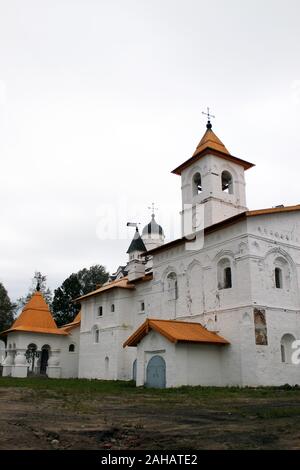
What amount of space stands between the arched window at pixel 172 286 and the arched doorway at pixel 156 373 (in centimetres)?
475

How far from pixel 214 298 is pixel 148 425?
13.2 meters

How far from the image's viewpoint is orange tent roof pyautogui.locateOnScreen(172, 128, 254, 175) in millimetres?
25875

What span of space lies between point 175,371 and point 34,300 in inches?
806

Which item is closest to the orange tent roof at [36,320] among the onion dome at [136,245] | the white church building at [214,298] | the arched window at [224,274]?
the white church building at [214,298]

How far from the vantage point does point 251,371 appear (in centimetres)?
1808

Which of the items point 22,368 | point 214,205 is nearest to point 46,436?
point 214,205

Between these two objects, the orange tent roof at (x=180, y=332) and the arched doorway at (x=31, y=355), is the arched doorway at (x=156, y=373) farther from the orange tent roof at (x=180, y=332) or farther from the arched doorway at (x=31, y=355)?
Answer: the arched doorway at (x=31, y=355)

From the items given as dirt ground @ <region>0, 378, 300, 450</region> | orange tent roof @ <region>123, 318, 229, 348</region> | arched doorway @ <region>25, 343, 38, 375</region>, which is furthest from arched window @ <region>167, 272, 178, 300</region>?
arched doorway @ <region>25, 343, 38, 375</region>

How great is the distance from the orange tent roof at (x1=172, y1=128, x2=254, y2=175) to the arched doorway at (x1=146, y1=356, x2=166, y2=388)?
12.5 meters

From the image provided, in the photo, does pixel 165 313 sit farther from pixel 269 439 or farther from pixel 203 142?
pixel 269 439

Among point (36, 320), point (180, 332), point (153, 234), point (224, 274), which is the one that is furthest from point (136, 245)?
point (180, 332)

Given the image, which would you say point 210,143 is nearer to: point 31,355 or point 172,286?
point 172,286

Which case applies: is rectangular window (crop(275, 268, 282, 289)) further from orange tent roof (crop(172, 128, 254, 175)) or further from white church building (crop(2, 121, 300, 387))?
orange tent roof (crop(172, 128, 254, 175))
